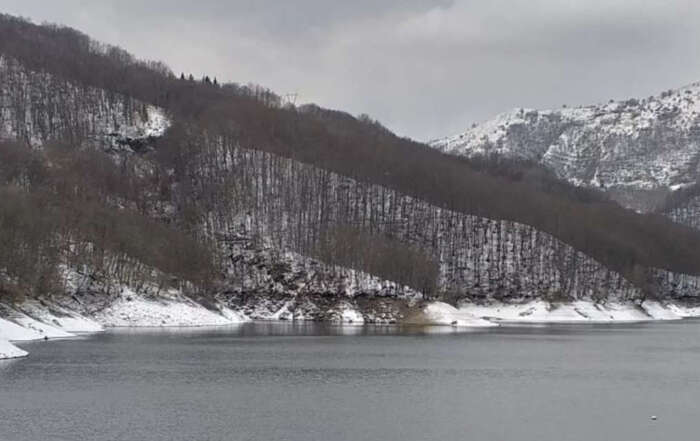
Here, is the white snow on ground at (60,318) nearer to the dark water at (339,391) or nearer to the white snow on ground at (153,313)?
the dark water at (339,391)

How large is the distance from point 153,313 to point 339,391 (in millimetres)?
76981

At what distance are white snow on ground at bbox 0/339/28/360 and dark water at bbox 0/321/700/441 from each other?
1.35 meters

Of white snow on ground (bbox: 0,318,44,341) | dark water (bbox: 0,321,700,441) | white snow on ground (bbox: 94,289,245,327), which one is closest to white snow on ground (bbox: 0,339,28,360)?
dark water (bbox: 0,321,700,441)

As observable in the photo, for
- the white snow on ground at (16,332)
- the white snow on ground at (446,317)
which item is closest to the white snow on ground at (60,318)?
the white snow on ground at (16,332)

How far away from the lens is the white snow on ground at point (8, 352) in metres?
72.6

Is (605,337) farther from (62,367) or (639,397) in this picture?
(62,367)

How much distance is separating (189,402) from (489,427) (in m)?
18.6

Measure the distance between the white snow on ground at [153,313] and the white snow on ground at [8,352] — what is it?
4949cm

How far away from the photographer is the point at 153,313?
13225 cm

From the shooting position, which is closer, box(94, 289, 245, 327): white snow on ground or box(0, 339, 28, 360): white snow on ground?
box(0, 339, 28, 360): white snow on ground

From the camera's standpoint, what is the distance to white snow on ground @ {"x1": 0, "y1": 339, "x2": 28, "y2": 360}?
72.6 metres

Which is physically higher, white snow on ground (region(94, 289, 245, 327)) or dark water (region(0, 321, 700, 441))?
white snow on ground (region(94, 289, 245, 327))

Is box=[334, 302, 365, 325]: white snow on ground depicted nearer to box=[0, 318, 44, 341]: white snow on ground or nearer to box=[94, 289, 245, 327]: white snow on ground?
box=[94, 289, 245, 327]: white snow on ground

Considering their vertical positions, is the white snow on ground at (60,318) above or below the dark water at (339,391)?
above
